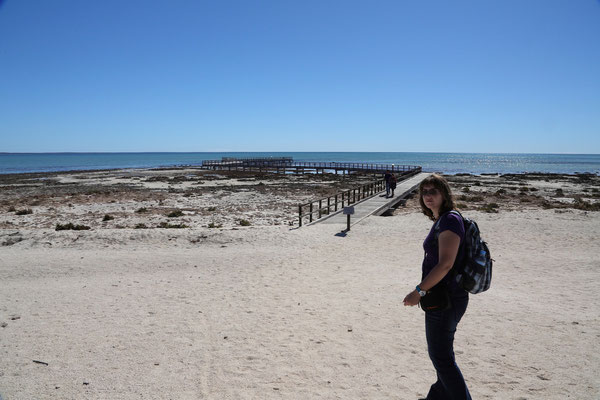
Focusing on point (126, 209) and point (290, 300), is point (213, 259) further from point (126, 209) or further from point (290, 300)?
point (126, 209)

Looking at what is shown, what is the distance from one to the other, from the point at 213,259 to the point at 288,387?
6.57 metres

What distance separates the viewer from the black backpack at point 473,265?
8.09ft

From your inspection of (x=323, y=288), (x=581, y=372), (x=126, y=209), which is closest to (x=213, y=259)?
Answer: (x=323, y=288)

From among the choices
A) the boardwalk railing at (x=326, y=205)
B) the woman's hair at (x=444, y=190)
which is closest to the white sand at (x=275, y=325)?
the woman's hair at (x=444, y=190)

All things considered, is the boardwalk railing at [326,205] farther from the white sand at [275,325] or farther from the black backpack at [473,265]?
the black backpack at [473,265]

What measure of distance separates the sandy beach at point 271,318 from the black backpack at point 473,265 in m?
2.02

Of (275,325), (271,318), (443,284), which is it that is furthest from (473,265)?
(271,318)

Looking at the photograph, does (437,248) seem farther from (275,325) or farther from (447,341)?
(275,325)

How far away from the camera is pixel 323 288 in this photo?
766cm

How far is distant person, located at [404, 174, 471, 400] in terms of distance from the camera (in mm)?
2459

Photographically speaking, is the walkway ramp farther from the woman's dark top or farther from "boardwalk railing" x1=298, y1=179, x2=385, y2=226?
the woman's dark top

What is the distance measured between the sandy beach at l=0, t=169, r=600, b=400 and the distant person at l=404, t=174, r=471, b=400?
1385 mm

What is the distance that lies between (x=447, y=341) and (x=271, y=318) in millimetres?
3825

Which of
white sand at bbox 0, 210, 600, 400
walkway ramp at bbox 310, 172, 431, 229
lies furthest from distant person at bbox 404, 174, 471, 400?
walkway ramp at bbox 310, 172, 431, 229
